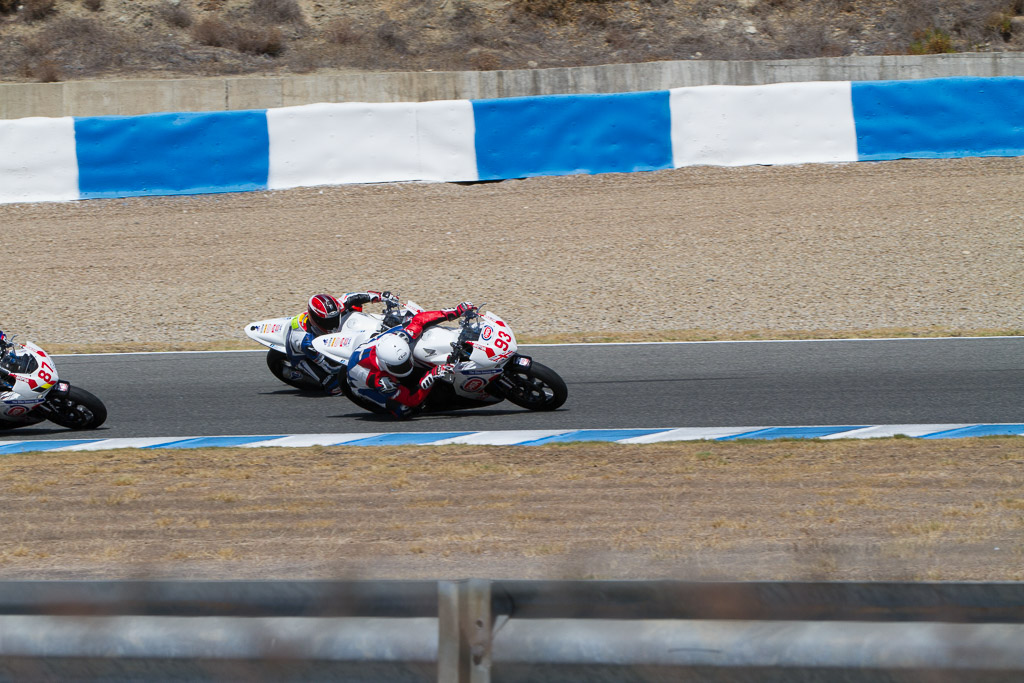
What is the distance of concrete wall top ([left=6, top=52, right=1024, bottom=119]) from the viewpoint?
63.9ft

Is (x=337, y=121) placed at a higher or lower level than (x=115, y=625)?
higher

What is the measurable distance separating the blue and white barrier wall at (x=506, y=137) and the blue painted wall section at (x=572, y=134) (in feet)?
0.07

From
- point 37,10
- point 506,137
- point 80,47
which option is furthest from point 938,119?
point 37,10

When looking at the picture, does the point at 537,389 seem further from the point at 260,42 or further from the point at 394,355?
the point at 260,42

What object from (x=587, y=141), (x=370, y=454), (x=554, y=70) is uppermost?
(x=554, y=70)

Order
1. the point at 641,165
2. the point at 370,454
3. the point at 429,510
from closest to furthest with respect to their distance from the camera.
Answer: the point at 429,510 → the point at 370,454 → the point at 641,165

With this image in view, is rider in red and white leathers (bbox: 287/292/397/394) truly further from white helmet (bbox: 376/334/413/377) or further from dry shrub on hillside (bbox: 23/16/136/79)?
dry shrub on hillside (bbox: 23/16/136/79)

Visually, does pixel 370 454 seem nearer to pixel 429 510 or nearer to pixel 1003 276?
pixel 429 510

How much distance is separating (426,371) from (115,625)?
6.53 meters

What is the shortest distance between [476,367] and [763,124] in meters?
10.1

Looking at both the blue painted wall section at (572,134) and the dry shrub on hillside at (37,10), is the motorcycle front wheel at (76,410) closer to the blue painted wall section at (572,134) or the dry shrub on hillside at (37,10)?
the blue painted wall section at (572,134)

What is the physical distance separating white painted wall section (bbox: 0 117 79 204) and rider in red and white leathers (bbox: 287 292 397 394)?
859 cm

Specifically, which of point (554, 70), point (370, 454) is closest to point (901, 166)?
point (554, 70)

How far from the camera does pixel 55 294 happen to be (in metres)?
15.6
